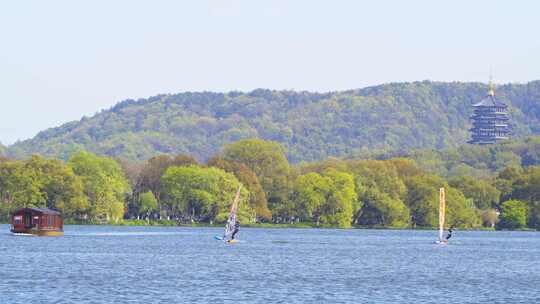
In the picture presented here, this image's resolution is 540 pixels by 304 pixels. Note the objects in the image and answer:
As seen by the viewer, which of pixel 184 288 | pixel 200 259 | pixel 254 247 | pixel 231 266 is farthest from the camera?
pixel 254 247

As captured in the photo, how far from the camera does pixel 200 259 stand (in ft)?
330

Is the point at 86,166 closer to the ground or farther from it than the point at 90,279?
farther from it

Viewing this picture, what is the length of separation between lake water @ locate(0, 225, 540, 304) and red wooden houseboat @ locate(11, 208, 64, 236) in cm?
903

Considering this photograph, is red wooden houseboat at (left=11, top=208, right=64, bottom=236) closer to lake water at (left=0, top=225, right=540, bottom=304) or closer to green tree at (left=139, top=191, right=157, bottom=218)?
lake water at (left=0, top=225, right=540, bottom=304)

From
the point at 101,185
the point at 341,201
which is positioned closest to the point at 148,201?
the point at 101,185

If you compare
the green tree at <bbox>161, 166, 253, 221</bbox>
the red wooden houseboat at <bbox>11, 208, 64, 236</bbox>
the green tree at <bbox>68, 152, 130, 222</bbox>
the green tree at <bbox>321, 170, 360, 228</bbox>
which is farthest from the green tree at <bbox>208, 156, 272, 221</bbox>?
the red wooden houseboat at <bbox>11, 208, 64, 236</bbox>

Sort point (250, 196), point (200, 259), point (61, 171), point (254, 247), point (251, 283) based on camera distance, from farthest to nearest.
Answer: point (250, 196) → point (61, 171) → point (254, 247) → point (200, 259) → point (251, 283)

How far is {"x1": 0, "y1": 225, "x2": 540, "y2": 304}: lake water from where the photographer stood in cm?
6850

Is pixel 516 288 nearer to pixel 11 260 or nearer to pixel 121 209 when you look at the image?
pixel 11 260

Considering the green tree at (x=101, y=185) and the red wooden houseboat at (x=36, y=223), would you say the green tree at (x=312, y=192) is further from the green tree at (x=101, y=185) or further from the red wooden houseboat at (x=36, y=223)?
the red wooden houseboat at (x=36, y=223)

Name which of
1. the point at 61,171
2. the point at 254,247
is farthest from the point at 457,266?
the point at 61,171

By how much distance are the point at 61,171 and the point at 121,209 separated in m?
11.6

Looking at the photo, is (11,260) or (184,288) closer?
(184,288)

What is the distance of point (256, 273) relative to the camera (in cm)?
8494
